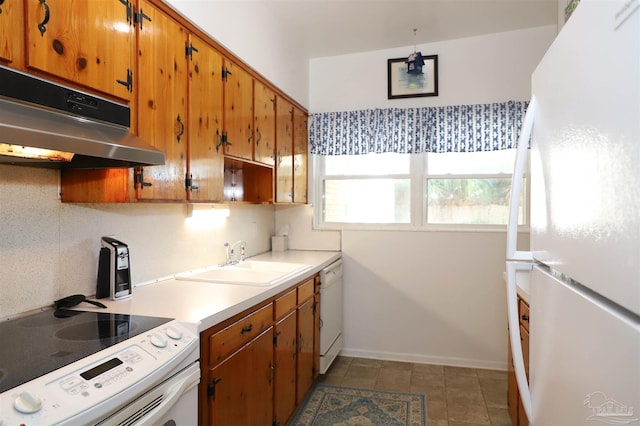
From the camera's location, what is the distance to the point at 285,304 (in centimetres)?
228

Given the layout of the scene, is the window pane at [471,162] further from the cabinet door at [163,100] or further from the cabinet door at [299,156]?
the cabinet door at [163,100]

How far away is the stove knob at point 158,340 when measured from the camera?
1.24 meters

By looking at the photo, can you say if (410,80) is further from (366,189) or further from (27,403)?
(27,403)

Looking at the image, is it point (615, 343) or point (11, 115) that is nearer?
point (615, 343)

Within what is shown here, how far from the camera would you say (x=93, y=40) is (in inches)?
54.9

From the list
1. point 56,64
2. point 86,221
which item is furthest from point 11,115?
point 86,221

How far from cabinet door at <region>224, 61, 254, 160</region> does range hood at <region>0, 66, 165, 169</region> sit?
0.85 m

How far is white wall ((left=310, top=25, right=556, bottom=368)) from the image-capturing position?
3.30m

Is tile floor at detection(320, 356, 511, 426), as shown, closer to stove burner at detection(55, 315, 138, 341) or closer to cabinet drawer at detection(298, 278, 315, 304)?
cabinet drawer at detection(298, 278, 315, 304)

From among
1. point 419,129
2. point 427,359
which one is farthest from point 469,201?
point 427,359

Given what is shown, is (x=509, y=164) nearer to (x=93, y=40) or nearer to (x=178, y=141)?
(x=178, y=141)

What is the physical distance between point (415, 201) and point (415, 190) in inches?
3.8

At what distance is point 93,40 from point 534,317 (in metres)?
1.64

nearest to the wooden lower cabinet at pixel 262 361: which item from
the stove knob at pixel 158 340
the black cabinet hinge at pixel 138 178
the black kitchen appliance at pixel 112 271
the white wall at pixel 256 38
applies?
the stove knob at pixel 158 340
